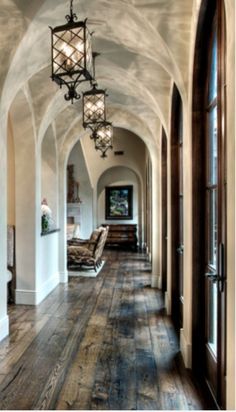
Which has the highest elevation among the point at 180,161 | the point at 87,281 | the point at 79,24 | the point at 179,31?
the point at 179,31

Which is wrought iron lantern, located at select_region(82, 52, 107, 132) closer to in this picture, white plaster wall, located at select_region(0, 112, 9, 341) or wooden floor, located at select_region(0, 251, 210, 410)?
white plaster wall, located at select_region(0, 112, 9, 341)

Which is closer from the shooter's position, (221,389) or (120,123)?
(221,389)

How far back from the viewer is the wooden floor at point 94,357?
215 cm

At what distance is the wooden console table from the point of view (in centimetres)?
1076

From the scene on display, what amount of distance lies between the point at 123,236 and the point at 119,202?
5.90ft

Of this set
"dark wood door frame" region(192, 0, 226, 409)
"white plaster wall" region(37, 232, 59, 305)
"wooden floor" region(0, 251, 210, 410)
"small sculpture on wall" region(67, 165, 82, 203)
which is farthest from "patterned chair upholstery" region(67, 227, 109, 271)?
"small sculpture on wall" region(67, 165, 82, 203)

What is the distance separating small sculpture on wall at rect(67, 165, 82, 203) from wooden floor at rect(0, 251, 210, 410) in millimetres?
6525

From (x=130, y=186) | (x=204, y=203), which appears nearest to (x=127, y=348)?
(x=204, y=203)

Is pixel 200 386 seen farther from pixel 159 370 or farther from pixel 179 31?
pixel 179 31

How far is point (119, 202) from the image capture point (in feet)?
39.6

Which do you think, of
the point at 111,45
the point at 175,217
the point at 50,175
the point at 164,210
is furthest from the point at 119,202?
the point at 111,45

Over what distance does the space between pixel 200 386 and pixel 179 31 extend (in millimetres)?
3001

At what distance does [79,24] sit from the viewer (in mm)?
2166

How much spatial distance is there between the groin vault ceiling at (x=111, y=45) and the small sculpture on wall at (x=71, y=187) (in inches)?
257
